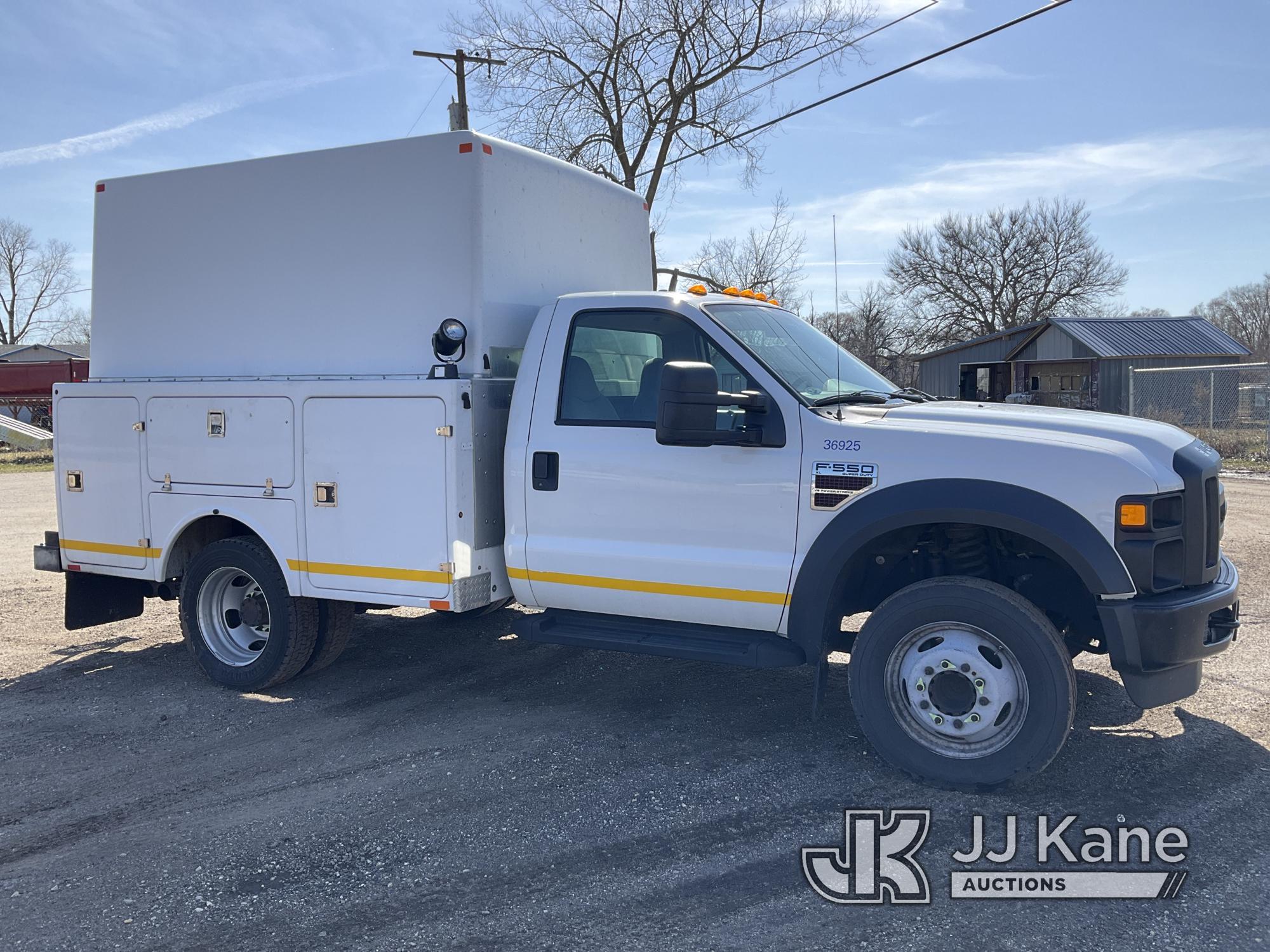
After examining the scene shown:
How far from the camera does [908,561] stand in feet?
16.4

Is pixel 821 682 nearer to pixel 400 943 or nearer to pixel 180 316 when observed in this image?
pixel 400 943

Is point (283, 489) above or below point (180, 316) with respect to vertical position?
below

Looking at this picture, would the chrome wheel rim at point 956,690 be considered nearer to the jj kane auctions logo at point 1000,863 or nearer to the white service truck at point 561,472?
the white service truck at point 561,472

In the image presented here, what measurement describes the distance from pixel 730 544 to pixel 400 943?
7.49 feet

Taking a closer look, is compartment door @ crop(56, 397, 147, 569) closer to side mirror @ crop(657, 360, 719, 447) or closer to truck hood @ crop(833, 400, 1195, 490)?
side mirror @ crop(657, 360, 719, 447)

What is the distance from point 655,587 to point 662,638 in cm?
26

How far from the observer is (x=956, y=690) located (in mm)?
4453

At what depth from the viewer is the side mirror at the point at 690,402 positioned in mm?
4520

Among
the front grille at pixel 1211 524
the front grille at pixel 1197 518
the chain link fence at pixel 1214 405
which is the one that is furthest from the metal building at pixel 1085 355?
the front grille at pixel 1197 518

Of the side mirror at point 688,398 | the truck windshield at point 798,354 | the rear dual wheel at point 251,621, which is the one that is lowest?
the rear dual wheel at point 251,621

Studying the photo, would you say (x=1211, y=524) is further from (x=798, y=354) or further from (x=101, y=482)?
(x=101, y=482)

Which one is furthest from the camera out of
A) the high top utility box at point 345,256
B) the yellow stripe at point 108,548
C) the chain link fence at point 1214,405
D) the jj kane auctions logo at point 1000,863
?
the chain link fence at point 1214,405

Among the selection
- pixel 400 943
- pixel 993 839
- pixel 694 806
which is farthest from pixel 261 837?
pixel 993 839

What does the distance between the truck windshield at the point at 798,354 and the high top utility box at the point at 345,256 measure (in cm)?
130
